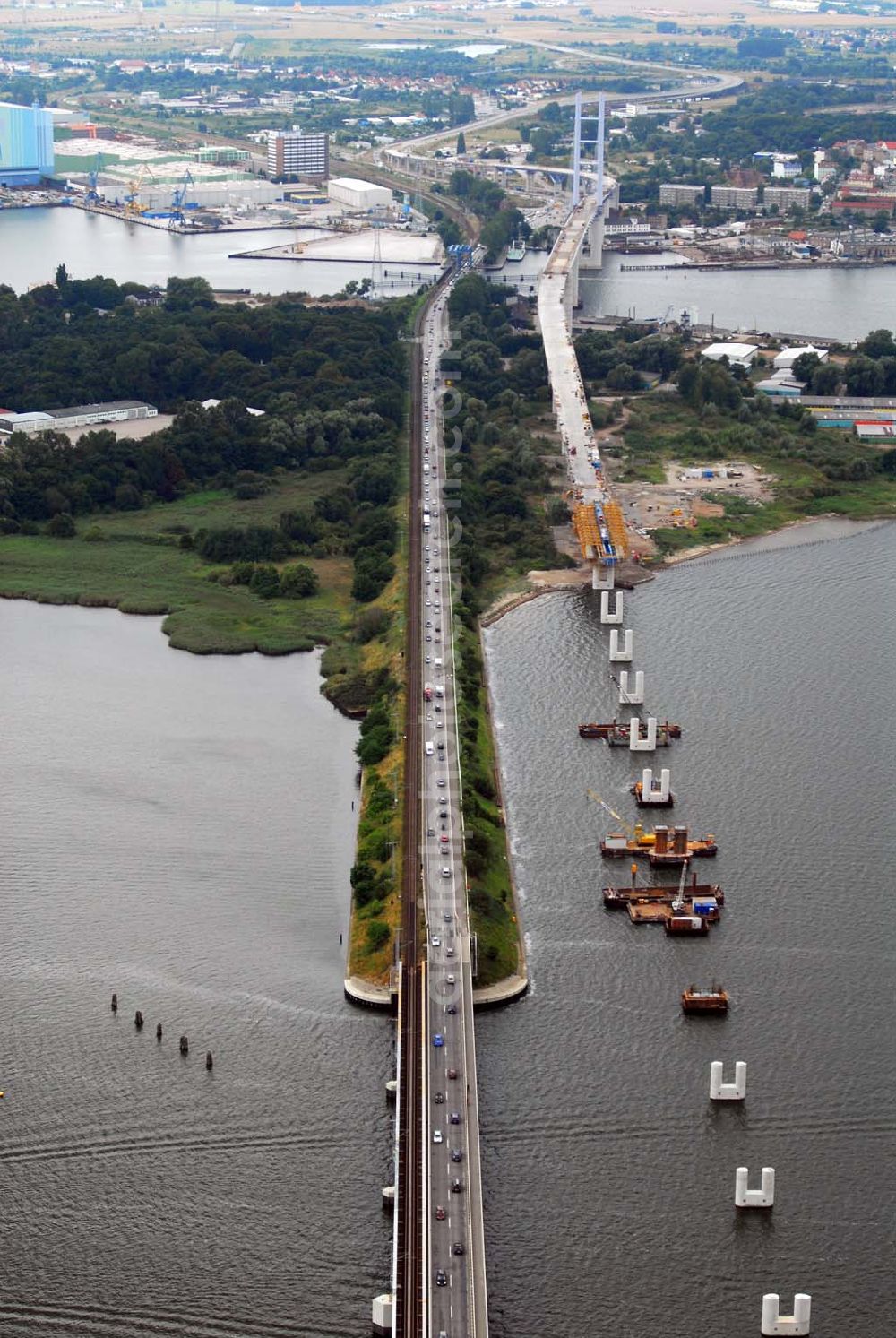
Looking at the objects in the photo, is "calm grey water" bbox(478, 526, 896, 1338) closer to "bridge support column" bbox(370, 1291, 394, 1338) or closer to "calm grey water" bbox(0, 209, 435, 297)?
"bridge support column" bbox(370, 1291, 394, 1338)

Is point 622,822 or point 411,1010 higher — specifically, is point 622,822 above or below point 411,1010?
above

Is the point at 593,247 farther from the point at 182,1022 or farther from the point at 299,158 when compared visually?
the point at 182,1022

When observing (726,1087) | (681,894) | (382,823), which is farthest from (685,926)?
(382,823)

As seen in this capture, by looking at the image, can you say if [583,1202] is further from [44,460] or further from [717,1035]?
[44,460]

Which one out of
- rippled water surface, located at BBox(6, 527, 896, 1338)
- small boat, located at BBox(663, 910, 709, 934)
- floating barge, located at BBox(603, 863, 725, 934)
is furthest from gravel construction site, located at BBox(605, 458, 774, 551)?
small boat, located at BBox(663, 910, 709, 934)

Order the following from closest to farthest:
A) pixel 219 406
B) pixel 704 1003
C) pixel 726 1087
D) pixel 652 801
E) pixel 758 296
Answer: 1. pixel 726 1087
2. pixel 704 1003
3. pixel 652 801
4. pixel 219 406
5. pixel 758 296

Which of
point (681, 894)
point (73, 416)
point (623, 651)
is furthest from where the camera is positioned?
point (73, 416)

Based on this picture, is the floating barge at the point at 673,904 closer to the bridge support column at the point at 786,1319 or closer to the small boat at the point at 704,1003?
the small boat at the point at 704,1003
